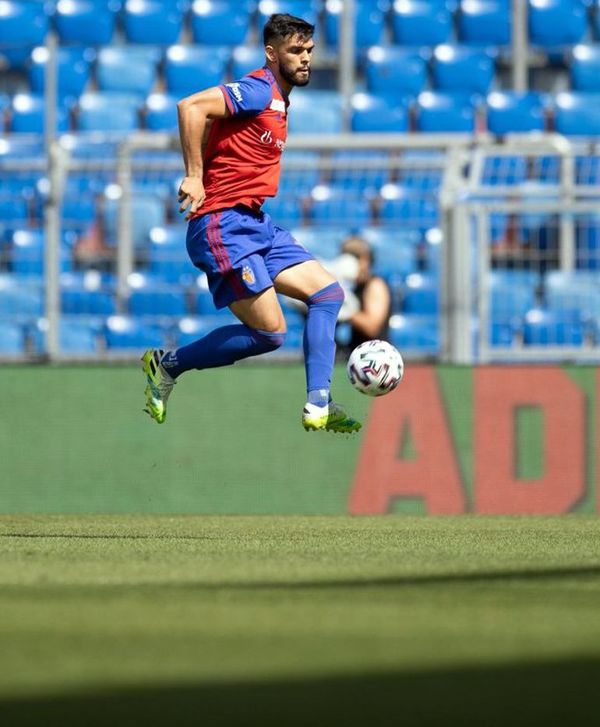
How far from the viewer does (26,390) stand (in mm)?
9234

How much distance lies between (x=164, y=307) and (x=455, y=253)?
2.03 m

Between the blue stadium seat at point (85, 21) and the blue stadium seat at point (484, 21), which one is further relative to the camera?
the blue stadium seat at point (85, 21)

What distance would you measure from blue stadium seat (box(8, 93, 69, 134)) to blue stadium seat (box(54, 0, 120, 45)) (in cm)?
96

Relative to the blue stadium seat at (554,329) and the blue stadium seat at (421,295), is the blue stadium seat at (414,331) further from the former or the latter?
the blue stadium seat at (554,329)

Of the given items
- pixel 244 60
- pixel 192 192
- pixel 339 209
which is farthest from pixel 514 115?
pixel 192 192

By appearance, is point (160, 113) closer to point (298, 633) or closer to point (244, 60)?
point (244, 60)

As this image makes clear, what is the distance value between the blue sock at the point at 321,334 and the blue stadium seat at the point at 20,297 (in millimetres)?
4062

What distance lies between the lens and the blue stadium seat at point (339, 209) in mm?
10586

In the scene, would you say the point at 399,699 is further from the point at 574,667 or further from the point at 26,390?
the point at 26,390

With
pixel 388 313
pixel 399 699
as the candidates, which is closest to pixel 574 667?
pixel 399 699

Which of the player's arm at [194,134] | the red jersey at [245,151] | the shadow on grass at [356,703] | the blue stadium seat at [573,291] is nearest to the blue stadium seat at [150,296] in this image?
the blue stadium seat at [573,291]

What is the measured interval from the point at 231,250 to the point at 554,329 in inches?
141

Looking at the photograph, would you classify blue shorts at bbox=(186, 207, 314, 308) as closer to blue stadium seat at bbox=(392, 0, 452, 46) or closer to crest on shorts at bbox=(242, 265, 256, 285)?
crest on shorts at bbox=(242, 265, 256, 285)

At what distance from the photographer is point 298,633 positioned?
364 cm
